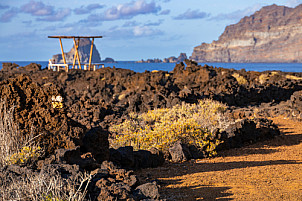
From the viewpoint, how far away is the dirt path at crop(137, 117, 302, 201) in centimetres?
529

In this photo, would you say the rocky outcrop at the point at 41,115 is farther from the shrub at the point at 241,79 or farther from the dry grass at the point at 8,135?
the shrub at the point at 241,79

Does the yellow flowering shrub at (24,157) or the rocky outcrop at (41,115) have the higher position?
the rocky outcrop at (41,115)

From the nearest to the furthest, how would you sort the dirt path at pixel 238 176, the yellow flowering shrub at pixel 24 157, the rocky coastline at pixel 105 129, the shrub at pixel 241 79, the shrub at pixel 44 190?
1. the shrub at pixel 44 190
2. the rocky coastline at pixel 105 129
3. the dirt path at pixel 238 176
4. the yellow flowering shrub at pixel 24 157
5. the shrub at pixel 241 79

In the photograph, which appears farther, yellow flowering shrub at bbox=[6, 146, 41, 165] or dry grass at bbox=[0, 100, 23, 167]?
dry grass at bbox=[0, 100, 23, 167]

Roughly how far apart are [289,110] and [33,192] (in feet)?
42.3

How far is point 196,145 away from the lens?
8383 millimetres

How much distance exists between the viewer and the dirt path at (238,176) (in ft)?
17.4

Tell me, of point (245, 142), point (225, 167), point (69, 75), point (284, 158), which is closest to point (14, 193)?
point (225, 167)

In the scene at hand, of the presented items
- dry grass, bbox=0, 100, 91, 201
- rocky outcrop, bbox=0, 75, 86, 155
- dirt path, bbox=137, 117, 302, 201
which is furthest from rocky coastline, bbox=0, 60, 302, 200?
dirt path, bbox=137, 117, 302, 201

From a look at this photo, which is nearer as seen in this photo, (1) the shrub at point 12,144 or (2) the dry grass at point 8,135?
(1) the shrub at point 12,144

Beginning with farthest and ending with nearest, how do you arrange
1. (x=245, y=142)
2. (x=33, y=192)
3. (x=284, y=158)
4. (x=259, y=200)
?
1. (x=245, y=142)
2. (x=284, y=158)
3. (x=259, y=200)
4. (x=33, y=192)

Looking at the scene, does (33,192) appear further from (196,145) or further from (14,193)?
(196,145)

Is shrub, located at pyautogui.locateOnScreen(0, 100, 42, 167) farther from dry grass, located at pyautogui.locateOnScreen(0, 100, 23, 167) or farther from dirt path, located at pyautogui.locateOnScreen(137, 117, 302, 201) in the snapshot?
dirt path, located at pyautogui.locateOnScreen(137, 117, 302, 201)

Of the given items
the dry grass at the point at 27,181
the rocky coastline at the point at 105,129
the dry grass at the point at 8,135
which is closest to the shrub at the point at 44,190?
the dry grass at the point at 27,181
